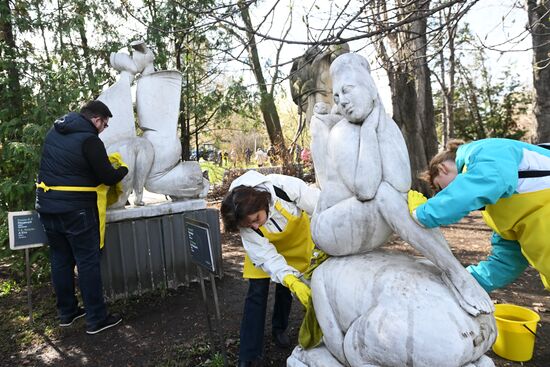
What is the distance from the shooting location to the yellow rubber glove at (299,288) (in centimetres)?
212

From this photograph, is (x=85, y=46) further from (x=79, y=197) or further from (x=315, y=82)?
(x=79, y=197)

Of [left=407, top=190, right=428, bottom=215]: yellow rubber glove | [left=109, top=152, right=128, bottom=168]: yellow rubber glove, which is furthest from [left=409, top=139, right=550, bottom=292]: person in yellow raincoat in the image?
[left=109, top=152, right=128, bottom=168]: yellow rubber glove

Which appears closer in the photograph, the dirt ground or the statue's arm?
the statue's arm

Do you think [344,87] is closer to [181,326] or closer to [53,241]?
[181,326]

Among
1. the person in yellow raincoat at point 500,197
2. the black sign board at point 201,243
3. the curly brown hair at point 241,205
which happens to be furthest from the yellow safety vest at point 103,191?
the person in yellow raincoat at point 500,197

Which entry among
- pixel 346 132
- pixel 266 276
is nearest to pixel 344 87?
pixel 346 132

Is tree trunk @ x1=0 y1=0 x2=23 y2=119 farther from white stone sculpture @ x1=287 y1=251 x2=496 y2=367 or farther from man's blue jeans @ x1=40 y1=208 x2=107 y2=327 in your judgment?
white stone sculpture @ x1=287 y1=251 x2=496 y2=367

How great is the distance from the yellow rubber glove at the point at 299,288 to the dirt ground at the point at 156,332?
702 millimetres

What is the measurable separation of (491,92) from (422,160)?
7240 mm

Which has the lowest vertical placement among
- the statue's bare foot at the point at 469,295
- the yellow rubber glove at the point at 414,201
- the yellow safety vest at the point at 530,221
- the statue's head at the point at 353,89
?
the statue's bare foot at the point at 469,295

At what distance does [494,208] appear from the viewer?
213 centimetres

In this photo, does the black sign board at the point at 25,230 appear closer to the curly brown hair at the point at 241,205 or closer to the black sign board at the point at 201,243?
the black sign board at the point at 201,243

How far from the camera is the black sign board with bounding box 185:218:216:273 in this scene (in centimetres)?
246

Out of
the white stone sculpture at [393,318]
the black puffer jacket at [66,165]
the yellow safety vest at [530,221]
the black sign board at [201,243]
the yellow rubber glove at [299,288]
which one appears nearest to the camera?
the white stone sculpture at [393,318]
